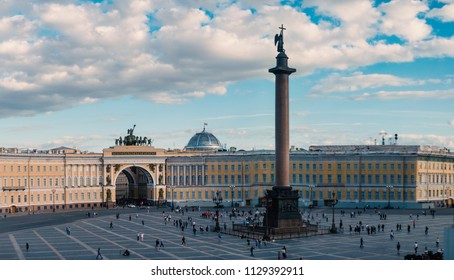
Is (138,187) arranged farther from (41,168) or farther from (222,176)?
(41,168)

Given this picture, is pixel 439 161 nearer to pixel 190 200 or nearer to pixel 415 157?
pixel 415 157

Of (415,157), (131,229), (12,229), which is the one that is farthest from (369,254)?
(415,157)

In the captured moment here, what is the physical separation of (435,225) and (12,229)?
45.9 meters

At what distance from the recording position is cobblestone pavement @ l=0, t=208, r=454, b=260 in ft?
138

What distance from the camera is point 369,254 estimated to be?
42.4 m

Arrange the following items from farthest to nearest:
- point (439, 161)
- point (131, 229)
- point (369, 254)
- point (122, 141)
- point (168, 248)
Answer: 1. point (122, 141)
2. point (439, 161)
3. point (131, 229)
4. point (168, 248)
5. point (369, 254)

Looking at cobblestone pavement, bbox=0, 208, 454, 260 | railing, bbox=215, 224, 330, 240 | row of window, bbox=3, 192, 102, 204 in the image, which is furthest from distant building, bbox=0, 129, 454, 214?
railing, bbox=215, 224, 330, 240

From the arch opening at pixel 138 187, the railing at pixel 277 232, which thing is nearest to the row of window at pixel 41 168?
the arch opening at pixel 138 187

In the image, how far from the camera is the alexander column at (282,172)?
179 ft

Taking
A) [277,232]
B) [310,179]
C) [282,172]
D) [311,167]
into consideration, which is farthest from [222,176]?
[277,232]

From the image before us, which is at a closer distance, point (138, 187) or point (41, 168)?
point (41, 168)

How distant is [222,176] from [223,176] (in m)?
0.19

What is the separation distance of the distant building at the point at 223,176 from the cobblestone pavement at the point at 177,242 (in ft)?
71.6

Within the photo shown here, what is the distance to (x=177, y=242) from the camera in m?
50.0
